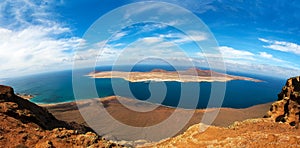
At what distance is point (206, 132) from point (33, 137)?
41.7ft

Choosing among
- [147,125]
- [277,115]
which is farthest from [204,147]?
[147,125]

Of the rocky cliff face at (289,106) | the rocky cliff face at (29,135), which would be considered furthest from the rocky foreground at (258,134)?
the rocky cliff face at (29,135)

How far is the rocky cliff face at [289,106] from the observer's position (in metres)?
20.8

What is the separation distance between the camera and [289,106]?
22.1m

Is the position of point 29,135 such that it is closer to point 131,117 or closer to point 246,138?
point 246,138

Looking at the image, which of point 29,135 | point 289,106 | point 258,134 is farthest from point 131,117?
point 258,134

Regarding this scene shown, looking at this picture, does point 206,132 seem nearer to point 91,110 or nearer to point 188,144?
point 188,144

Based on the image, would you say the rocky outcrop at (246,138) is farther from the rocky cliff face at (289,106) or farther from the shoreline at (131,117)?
the shoreline at (131,117)

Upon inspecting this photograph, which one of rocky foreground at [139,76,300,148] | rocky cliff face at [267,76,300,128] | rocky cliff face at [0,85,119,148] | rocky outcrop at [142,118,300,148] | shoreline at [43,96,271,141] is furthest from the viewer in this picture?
shoreline at [43,96,271,141]

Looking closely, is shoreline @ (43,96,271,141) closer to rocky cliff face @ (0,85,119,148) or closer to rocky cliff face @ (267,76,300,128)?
rocky cliff face @ (267,76,300,128)

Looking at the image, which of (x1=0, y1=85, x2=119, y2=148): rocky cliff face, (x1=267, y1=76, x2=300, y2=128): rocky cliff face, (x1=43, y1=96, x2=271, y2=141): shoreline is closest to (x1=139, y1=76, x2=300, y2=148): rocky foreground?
(x1=267, y1=76, x2=300, y2=128): rocky cliff face

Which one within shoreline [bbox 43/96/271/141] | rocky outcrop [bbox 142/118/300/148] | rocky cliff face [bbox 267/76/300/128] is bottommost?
shoreline [bbox 43/96/271/141]

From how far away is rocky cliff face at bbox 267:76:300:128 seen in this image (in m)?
20.8

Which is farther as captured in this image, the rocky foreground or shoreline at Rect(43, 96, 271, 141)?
shoreline at Rect(43, 96, 271, 141)
